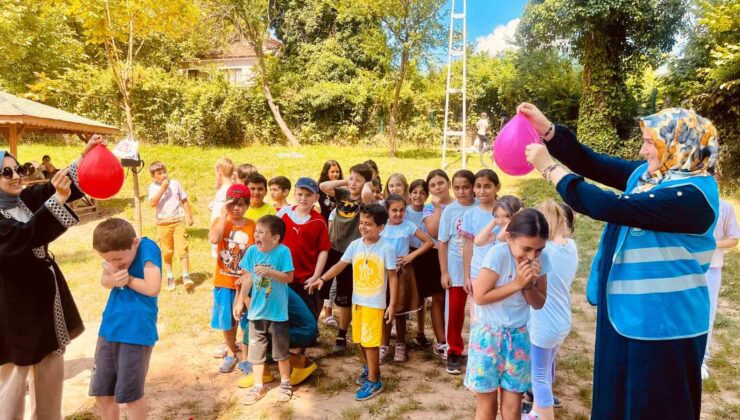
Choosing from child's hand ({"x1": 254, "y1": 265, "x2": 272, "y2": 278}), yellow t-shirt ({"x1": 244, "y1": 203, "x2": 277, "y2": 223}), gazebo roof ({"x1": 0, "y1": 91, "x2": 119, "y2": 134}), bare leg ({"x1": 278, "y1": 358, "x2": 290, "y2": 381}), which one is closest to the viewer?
child's hand ({"x1": 254, "y1": 265, "x2": 272, "y2": 278})

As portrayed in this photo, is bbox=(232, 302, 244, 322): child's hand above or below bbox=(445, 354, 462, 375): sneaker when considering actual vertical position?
above

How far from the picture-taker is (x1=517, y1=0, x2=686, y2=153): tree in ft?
47.4

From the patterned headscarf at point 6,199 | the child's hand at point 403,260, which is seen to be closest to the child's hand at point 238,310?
the child's hand at point 403,260

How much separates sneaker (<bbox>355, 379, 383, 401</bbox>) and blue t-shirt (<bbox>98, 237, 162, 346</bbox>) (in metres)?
1.60

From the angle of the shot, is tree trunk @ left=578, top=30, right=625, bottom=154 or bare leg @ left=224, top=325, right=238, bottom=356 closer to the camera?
bare leg @ left=224, top=325, right=238, bottom=356

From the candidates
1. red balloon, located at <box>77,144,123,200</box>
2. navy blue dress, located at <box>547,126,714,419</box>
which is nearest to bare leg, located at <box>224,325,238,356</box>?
red balloon, located at <box>77,144,123,200</box>

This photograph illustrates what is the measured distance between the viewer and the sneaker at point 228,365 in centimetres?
404

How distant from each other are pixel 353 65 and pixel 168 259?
18217 millimetres

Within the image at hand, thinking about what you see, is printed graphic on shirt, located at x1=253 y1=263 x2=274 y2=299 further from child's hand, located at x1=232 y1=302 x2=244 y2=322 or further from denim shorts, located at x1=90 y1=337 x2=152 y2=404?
denim shorts, located at x1=90 y1=337 x2=152 y2=404

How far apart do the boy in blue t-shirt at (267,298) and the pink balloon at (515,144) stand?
170 cm

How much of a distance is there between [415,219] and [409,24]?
41.5ft

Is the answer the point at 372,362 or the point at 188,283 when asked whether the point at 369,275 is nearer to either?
the point at 372,362

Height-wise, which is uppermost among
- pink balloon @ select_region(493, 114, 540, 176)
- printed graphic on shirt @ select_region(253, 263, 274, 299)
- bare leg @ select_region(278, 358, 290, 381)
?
pink balloon @ select_region(493, 114, 540, 176)

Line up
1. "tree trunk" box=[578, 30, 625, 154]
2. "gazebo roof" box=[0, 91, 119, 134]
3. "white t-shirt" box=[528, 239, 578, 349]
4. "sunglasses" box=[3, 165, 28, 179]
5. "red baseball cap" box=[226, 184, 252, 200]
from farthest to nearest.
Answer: "tree trunk" box=[578, 30, 625, 154], "gazebo roof" box=[0, 91, 119, 134], "red baseball cap" box=[226, 184, 252, 200], "white t-shirt" box=[528, 239, 578, 349], "sunglasses" box=[3, 165, 28, 179]
